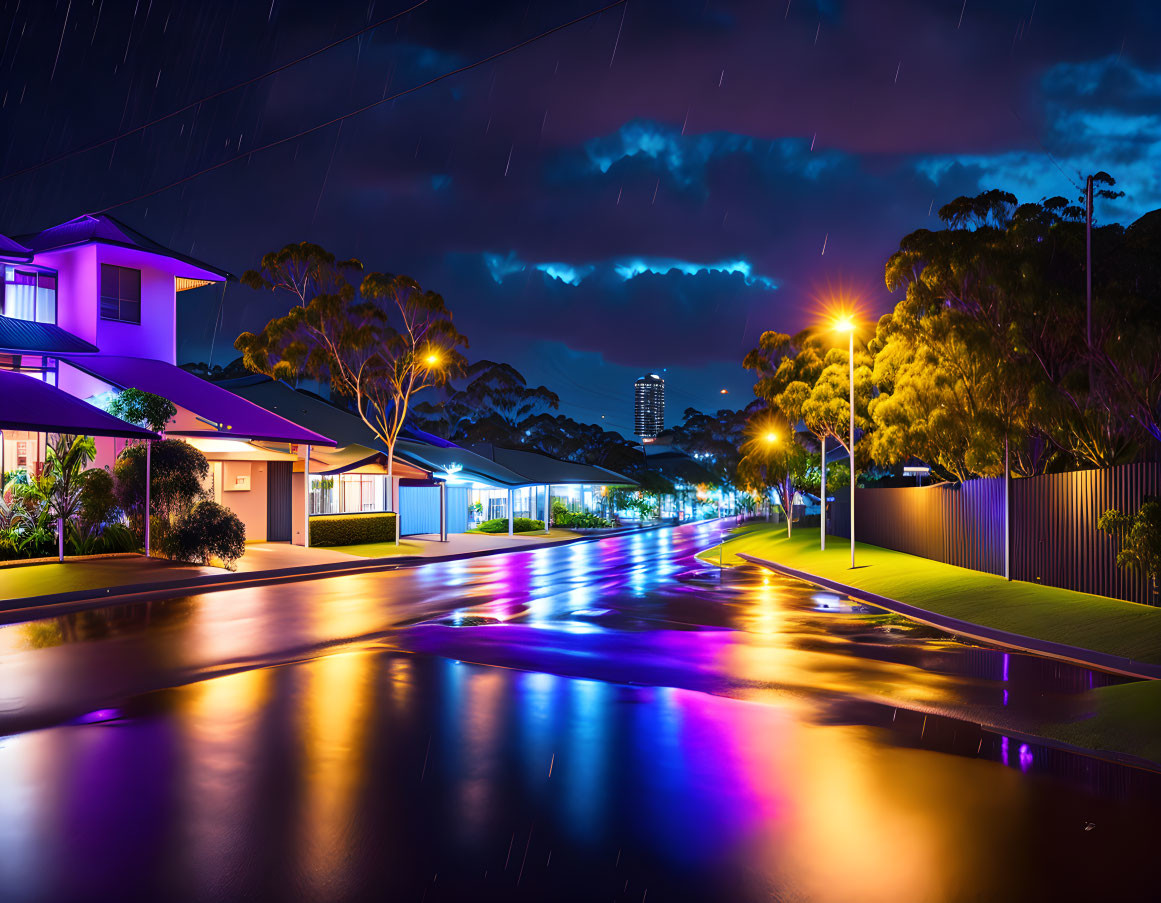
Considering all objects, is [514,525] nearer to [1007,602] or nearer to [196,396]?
[196,396]

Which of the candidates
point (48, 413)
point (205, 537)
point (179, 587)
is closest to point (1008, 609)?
point (179, 587)

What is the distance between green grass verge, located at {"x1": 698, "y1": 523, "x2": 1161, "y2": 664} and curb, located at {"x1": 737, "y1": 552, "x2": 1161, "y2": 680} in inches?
8.6

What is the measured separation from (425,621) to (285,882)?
10.9 meters

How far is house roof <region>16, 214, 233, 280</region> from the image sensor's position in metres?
32.4

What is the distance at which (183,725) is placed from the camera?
822 cm

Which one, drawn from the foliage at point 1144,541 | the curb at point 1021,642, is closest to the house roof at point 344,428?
the curb at point 1021,642

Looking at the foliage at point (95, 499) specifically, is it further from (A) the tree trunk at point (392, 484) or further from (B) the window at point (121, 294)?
(A) the tree trunk at point (392, 484)

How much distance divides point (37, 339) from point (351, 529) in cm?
1303

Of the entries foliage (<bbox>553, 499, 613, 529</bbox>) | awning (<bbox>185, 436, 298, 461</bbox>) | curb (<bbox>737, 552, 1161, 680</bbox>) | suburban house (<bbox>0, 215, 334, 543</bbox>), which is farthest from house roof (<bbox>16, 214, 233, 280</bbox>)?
foliage (<bbox>553, 499, 613, 529</bbox>)

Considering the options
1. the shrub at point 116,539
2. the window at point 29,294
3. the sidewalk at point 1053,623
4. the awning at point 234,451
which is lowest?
the sidewalk at point 1053,623

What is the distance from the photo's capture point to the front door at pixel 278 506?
118 feet

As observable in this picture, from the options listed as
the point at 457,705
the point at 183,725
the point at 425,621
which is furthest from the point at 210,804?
the point at 425,621

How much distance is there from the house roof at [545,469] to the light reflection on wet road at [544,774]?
155ft

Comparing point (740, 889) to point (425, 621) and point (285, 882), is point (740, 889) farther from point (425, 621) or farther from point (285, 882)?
point (425, 621)
